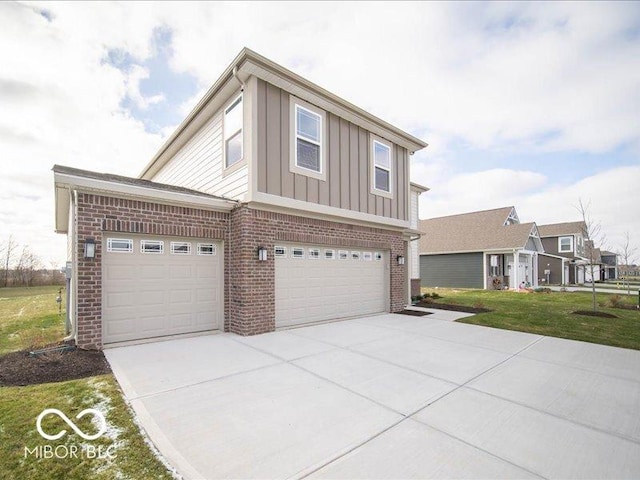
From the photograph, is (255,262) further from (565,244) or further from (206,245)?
(565,244)

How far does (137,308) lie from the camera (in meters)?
6.41

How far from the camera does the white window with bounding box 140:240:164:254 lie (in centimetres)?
657

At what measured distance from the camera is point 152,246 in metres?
6.68

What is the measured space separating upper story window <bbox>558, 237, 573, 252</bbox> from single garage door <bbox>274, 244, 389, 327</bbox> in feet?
102

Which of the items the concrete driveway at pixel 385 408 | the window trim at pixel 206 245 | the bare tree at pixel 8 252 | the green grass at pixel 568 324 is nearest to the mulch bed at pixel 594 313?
the green grass at pixel 568 324

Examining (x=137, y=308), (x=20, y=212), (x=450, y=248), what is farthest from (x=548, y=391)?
(x=20, y=212)

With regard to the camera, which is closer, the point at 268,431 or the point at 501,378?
the point at 268,431

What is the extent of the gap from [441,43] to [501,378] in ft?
29.0

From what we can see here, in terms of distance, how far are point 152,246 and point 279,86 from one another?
4780 mm

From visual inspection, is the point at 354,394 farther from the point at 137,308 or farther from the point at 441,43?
the point at 441,43

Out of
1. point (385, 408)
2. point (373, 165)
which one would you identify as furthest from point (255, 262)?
point (373, 165)

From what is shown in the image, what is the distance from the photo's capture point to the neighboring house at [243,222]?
612 cm

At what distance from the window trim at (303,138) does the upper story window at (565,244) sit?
34.3 meters

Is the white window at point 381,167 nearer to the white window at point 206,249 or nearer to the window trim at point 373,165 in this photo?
the window trim at point 373,165
